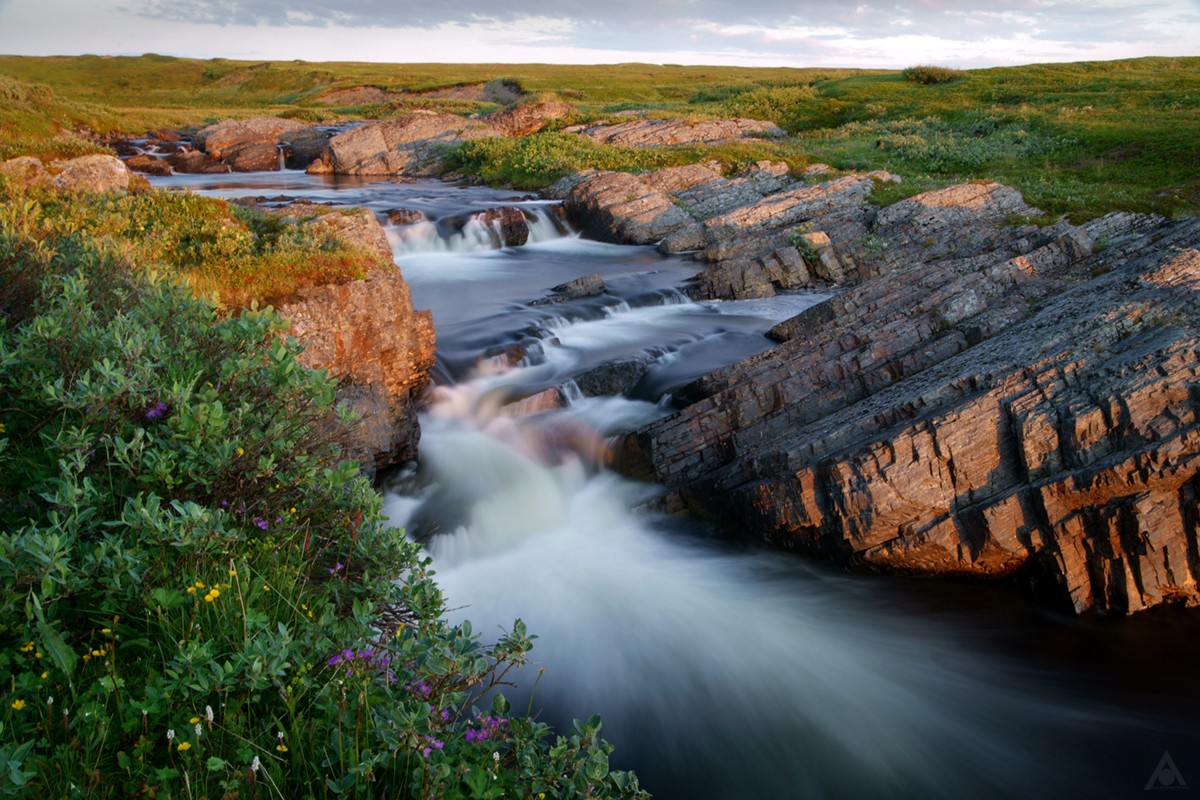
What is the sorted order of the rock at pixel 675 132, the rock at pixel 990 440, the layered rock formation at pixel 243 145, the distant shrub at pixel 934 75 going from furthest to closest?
the distant shrub at pixel 934 75
the layered rock formation at pixel 243 145
the rock at pixel 675 132
the rock at pixel 990 440

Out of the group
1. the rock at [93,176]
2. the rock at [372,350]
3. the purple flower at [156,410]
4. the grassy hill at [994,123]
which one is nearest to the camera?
the purple flower at [156,410]

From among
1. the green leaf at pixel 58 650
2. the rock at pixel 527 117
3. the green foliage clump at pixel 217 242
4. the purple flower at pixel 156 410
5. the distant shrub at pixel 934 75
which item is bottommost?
the green leaf at pixel 58 650

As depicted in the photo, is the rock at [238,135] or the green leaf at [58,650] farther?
the rock at [238,135]

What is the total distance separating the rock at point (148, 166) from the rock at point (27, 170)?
92.4 feet

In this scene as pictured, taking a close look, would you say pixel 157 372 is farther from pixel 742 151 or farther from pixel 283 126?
pixel 283 126

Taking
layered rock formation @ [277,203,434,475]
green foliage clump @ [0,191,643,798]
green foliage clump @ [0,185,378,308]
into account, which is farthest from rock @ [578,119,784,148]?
green foliage clump @ [0,191,643,798]

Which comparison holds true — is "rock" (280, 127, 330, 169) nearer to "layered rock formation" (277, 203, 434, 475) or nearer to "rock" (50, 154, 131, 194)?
"rock" (50, 154, 131, 194)

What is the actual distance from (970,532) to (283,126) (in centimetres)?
6417

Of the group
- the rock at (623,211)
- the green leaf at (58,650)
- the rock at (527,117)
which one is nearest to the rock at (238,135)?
the rock at (527,117)

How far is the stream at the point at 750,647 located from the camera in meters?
8.06

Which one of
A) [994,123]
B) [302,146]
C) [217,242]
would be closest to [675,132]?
[994,123]

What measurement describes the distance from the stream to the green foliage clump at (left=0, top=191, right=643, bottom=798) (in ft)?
10.5

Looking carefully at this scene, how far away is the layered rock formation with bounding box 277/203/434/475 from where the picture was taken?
1278cm

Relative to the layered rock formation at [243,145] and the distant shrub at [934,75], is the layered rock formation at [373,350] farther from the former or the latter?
the distant shrub at [934,75]
